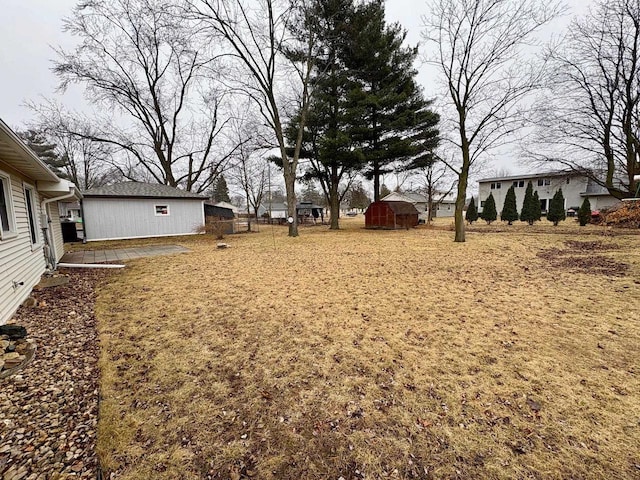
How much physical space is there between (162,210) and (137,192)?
1505mm

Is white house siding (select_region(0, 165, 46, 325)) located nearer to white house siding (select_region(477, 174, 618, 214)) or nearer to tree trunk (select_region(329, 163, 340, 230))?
tree trunk (select_region(329, 163, 340, 230))

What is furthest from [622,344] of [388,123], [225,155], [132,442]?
[225,155]

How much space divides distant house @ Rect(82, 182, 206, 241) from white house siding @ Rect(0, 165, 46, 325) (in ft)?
28.9

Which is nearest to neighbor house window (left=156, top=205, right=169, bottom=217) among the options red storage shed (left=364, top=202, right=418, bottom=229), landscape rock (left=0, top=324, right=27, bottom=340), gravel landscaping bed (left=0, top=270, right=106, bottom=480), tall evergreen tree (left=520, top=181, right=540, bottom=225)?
red storage shed (left=364, top=202, right=418, bottom=229)

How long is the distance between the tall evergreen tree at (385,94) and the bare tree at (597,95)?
19.3ft

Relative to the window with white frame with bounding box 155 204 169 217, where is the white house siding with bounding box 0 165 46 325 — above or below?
below

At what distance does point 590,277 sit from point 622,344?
3.63m

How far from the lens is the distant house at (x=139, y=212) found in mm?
14055

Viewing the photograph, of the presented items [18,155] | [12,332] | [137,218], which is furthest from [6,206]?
[137,218]

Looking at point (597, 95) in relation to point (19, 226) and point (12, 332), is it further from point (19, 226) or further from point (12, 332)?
point (19, 226)

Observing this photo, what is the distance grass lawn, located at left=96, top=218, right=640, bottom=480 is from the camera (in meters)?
1.74

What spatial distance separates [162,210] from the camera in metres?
15.8

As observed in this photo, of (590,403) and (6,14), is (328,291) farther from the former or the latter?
(6,14)

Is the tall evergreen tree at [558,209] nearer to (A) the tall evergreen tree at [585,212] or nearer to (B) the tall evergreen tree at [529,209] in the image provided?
(A) the tall evergreen tree at [585,212]
